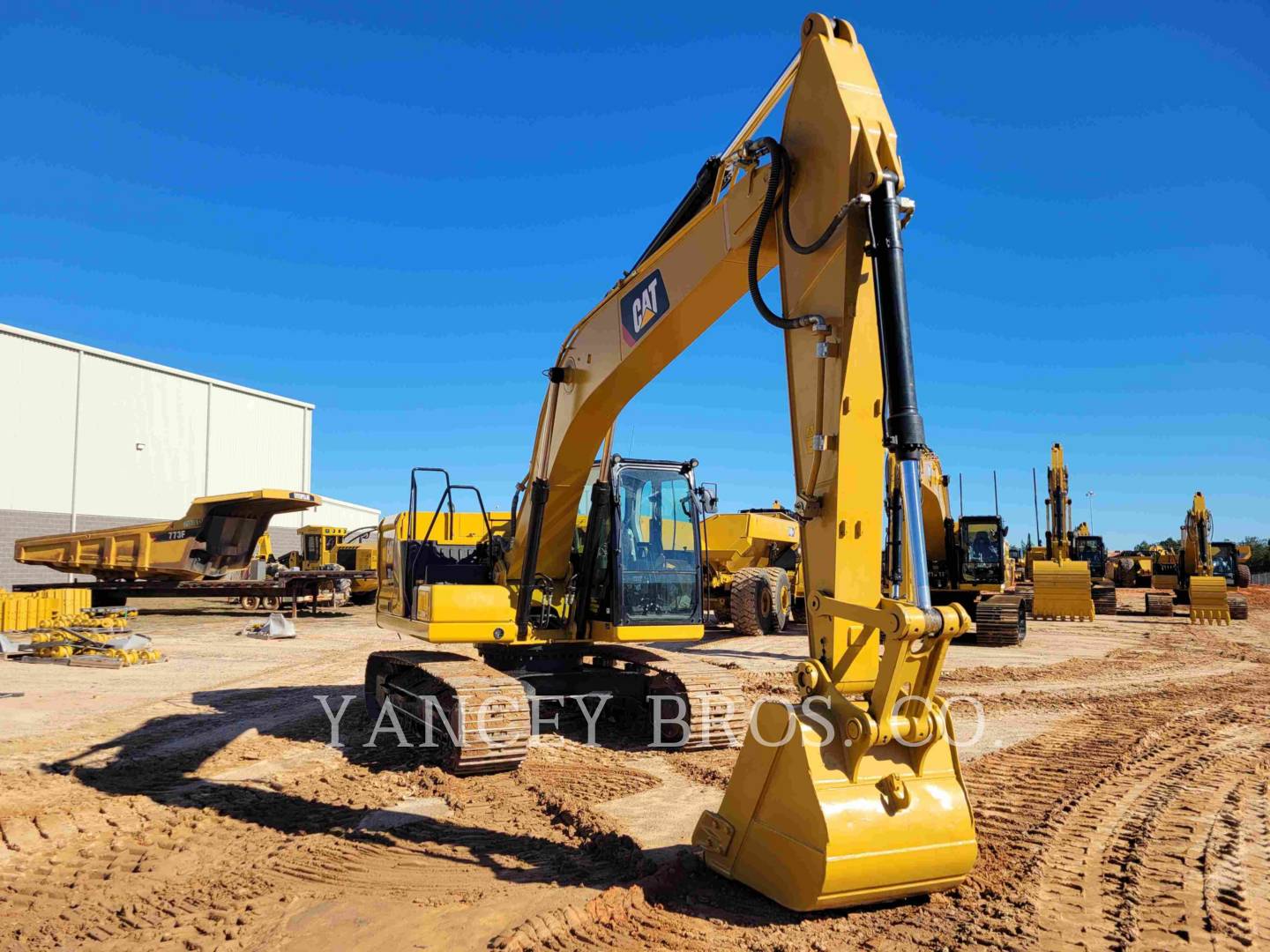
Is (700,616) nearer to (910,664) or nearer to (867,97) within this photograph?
(910,664)

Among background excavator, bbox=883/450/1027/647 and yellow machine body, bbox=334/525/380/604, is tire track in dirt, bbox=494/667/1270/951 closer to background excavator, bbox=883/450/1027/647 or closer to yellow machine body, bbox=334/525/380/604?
background excavator, bbox=883/450/1027/647

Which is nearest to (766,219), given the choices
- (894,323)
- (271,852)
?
(894,323)

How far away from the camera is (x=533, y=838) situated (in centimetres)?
547

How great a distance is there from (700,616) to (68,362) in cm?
2699

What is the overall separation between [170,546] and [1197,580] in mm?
25657

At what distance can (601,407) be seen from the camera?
24.5ft

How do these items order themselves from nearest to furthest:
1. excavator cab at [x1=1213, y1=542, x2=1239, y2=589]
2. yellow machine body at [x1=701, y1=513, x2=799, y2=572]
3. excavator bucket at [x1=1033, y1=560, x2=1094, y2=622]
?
yellow machine body at [x1=701, y1=513, x2=799, y2=572] < excavator bucket at [x1=1033, y1=560, x2=1094, y2=622] < excavator cab at [x1=1213, y1=542, x2=1239, y2=589]

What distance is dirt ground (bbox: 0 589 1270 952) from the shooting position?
161 inches

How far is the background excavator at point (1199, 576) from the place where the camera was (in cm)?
2412

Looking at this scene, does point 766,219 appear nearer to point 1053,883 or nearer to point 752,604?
point 1053,883

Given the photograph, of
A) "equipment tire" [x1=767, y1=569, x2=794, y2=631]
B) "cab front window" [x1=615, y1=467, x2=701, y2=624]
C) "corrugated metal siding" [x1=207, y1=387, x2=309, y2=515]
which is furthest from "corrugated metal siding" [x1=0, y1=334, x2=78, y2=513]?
"cab front window" [x1=615, y1=467, x2=701, y2=624]

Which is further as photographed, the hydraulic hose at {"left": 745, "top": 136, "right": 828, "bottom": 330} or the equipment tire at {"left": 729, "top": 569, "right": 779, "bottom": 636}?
the equipment tire at {"left": 729, "top": 569, "right": 779, "bottom": 636}

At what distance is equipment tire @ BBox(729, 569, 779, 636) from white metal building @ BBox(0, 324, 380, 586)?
20.5 m

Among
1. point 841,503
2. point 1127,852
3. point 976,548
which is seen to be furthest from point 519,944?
point 976,548
